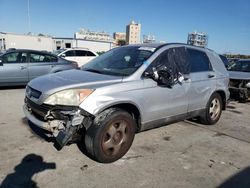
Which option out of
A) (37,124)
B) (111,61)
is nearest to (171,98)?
(111,61)

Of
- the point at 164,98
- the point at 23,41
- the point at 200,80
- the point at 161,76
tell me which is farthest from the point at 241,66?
the point at 23,41

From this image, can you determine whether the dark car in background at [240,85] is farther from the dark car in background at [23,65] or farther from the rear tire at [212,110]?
the dark car in background at [23,65]

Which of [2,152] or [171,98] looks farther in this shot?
[171,98]

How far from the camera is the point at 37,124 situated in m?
3.48

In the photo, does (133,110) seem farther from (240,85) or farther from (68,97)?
(240,85)

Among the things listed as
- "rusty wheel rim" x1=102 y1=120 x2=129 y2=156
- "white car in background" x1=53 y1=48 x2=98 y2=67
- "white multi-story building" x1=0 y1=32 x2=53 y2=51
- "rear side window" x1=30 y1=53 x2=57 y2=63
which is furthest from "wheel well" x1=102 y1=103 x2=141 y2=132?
"white multi-story building" x1=0 y1=32 x2=53 y2=51

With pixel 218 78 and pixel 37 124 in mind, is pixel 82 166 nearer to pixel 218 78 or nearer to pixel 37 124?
pixel 37 124

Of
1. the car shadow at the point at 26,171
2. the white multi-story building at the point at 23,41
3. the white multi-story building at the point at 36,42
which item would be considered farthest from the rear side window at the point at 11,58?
the white multi-story building at the point at 23,41

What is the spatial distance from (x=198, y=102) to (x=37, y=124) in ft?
10.4

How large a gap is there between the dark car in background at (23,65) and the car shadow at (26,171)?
599cm

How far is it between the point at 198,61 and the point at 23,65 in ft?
21.9

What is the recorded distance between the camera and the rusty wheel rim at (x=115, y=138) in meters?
3.48

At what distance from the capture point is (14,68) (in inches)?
347

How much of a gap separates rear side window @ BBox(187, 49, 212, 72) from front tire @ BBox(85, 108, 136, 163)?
1.99 m
